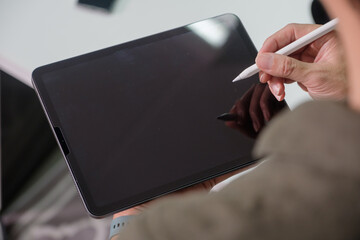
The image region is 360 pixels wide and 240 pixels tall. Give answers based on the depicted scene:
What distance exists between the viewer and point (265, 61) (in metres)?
0.53

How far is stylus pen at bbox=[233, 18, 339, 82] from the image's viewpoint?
0.53m

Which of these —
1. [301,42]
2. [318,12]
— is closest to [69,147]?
[301,42]

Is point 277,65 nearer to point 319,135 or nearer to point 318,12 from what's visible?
point 318,12

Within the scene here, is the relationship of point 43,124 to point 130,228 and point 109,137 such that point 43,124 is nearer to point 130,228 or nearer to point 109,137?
point 109,137

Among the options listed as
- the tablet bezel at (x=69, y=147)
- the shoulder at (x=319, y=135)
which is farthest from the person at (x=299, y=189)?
the tablet bezel at (x=69, y=147)

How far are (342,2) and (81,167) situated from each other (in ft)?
1.30

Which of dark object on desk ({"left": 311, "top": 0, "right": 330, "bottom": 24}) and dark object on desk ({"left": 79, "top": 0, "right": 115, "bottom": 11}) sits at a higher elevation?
dark object on desk ({"left": 79, "top": 0, "right": 115, "bottom": 11})

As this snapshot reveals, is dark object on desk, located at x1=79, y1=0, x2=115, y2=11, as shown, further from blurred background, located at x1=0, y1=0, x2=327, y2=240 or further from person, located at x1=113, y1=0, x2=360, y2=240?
person, located at x1=113, y1=0, x2=360, y2=240

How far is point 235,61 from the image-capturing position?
0.57 m

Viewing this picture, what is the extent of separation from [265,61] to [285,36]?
0.09 meters

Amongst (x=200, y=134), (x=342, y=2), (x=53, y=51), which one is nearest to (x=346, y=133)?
(x=342, y=2)

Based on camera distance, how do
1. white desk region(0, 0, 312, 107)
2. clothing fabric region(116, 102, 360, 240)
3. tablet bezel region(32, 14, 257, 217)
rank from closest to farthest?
clothing fabric region(116, 102, 360, 240)
tablet bezel region(32, 14, 257, 217)
white desk region(0, 0, 312, 107)

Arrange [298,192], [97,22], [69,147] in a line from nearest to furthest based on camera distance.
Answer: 1. [298,192]
2. [69,147]
3. [97,22]

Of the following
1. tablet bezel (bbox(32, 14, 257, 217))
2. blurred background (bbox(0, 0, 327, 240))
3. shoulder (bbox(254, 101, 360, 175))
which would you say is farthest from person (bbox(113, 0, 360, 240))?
blurred background (bbox(0, 0, 327, 240))
